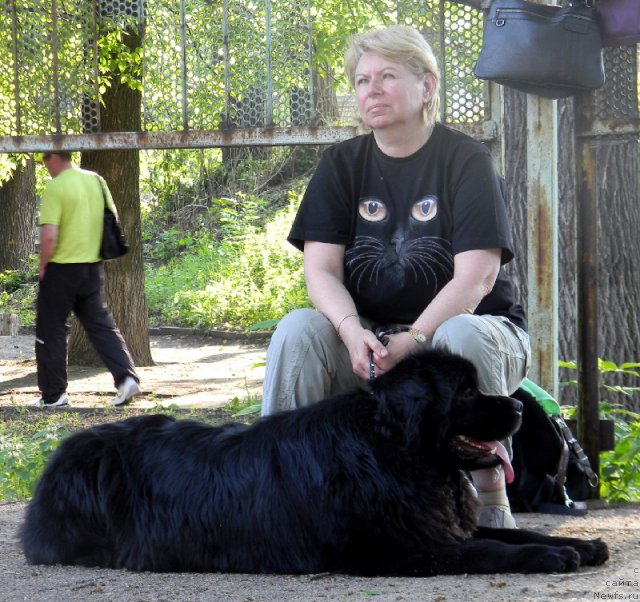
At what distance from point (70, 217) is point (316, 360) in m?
5.30

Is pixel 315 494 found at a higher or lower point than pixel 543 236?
lower

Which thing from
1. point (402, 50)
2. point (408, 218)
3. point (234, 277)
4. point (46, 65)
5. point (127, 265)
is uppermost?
point (46, 65)

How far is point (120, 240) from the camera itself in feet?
29.1

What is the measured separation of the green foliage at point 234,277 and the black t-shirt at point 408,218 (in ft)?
30.2

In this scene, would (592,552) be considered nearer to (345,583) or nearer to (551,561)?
(551,561)

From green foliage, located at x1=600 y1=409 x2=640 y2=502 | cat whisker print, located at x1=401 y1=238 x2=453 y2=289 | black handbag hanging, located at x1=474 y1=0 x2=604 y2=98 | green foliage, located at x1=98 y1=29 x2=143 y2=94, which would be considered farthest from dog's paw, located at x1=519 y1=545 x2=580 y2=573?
green foliage, located at x1=98 y1=29 x2=143 y2=94

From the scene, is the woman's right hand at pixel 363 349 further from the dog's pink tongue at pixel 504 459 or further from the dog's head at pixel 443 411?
the dog's pink tongue at pixel 504 459

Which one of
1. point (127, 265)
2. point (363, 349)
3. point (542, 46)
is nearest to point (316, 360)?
point (363, 349)

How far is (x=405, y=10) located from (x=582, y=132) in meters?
1.22

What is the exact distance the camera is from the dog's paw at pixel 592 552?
3.31 metres

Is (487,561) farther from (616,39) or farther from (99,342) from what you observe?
(99,342)

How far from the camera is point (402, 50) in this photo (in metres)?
3.88

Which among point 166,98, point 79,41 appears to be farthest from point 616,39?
point 79,41

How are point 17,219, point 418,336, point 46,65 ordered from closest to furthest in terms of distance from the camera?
point 418,336 < point 46,65 < point 17,219
